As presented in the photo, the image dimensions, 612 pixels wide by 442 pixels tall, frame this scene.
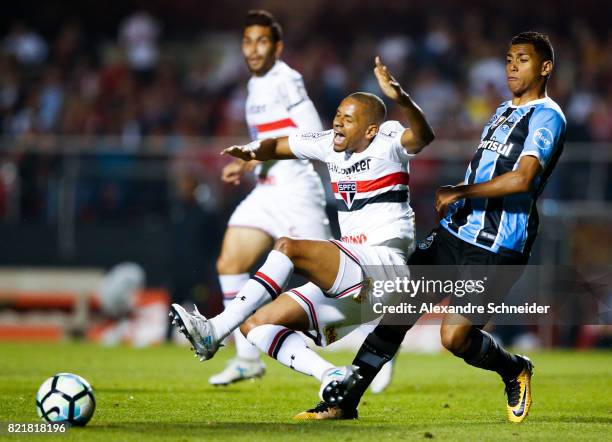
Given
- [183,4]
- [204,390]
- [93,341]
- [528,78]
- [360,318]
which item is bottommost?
[93,341]

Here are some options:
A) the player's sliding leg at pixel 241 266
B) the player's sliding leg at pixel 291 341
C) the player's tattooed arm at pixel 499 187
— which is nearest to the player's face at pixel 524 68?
the player's tattooed arm at pixel 499 187

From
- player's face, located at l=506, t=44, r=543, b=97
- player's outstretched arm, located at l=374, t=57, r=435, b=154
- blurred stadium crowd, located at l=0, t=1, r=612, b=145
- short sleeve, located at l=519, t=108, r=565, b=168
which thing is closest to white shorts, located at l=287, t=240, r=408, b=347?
player's outstretched arm, located at l=374, t=57, r=435, b=154

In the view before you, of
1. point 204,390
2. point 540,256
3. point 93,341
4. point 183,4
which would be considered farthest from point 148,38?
point 204,390

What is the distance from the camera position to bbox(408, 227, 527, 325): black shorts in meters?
7.19

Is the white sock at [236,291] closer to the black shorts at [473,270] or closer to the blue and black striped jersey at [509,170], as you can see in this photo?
the black shorts at [473,270]

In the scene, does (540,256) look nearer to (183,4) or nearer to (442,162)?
(442,162)

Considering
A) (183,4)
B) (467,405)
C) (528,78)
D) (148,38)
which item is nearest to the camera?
(528,78)

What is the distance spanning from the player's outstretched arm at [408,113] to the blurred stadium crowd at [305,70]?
891cm

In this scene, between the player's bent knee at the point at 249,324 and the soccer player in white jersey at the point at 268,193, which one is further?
the soccer player in white jersey at the point at 268,193

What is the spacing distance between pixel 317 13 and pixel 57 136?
5.89 m

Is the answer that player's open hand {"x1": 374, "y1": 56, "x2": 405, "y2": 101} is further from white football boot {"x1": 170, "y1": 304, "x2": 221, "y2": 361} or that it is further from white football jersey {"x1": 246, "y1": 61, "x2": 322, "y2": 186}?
white football jersey {"x1": 246, "y1": 61, "x2": 322, "y2": 186}

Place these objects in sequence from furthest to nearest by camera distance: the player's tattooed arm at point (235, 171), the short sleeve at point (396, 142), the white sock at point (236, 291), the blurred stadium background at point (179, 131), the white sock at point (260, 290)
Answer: the blurred stadium background at point (179, 131)
the white sock at point (236, 291)
the player's tattooed arm at point (235, 171)
the short sleeve at point (396, 142)
the white sock at point (260, 290)

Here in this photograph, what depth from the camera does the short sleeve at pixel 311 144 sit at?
7.63 metres

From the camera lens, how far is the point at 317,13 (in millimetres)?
20500
